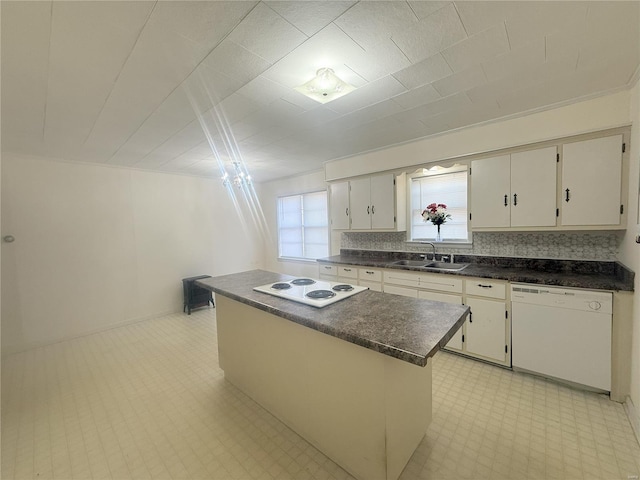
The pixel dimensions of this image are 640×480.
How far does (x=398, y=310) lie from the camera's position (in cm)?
156

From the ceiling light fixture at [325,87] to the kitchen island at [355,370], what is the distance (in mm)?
1463

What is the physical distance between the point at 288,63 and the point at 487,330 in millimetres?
2901

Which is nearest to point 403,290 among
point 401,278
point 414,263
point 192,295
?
point 401,278

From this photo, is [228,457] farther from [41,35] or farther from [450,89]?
[450,89]

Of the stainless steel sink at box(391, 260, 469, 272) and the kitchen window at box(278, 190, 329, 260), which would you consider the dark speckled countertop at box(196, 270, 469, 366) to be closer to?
the stainless steel sink at box(391, 260, 469, 272)

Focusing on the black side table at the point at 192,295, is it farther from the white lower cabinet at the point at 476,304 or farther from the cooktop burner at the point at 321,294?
the white lower cabinet at the point at 476,304

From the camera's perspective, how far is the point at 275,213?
19.1 ft

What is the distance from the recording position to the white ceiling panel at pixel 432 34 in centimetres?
128

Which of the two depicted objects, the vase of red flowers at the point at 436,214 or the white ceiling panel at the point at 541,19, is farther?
the vase of red flowers at the point at 436,214

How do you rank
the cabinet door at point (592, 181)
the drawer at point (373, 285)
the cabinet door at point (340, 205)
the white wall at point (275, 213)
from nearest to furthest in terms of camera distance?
the cabinet door at point (592, 181)
the drawer at point (373, 285)
the cabinet door at point (340, 205)
the white wall at point (275, 213)

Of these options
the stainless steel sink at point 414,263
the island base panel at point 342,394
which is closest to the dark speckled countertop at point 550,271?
the stainless steel sink at point 414,263

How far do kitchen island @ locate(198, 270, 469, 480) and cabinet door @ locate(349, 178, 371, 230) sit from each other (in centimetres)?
201

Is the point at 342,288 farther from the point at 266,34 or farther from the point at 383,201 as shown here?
the point at 383,201

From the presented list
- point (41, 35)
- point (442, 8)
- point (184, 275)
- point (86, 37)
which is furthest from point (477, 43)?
point (184, 275)
